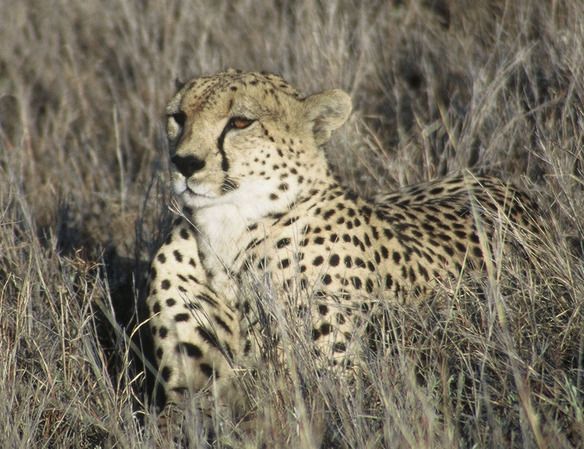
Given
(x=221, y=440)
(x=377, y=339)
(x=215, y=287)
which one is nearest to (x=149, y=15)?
(x=215, y=287)

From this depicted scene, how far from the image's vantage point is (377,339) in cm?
305

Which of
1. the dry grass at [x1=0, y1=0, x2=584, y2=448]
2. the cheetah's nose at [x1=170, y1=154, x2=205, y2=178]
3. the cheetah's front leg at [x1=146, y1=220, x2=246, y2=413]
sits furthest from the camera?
the cheetah's front leg at [x1=146, y1=220, x2=246, y2=413]

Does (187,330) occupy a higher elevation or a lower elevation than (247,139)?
lower

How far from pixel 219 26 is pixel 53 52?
2.80 feet

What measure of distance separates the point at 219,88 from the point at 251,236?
1.36ft

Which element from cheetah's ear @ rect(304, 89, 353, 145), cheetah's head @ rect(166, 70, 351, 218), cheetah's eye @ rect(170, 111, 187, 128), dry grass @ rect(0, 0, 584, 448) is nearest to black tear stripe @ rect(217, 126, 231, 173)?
cheetah's head @ rect(166, 70, 351, 218)

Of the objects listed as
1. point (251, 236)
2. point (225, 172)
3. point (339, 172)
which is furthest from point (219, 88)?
point (339, 172)

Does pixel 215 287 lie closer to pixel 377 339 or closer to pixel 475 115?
pixel 377 339

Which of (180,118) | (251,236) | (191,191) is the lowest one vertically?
(251,236)

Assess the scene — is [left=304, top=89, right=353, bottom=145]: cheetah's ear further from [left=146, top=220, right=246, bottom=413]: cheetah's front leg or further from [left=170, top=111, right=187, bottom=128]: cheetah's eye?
[left=146, top=220, right=246, bottom=413]: cheetah's front leg

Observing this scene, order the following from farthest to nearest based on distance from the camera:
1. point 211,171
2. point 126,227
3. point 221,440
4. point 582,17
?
1. point 126,227
2. point 582,17
3. point 211,171
4. point 221,440

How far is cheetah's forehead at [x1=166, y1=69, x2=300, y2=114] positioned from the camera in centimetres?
329

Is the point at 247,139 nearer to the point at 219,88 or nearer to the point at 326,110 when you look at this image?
the point at 219,88

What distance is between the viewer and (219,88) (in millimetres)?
3312
